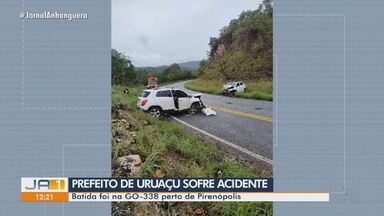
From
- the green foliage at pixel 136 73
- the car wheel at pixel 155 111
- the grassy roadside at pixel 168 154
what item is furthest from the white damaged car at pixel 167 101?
the green foliage at pixel 136 73

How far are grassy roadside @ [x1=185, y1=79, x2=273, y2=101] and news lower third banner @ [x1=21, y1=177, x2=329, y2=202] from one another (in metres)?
1.03

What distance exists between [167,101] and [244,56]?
4.26 feet

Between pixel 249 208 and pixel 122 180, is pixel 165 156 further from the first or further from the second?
pixel 249 208

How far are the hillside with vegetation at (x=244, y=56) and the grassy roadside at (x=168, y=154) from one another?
0.76m

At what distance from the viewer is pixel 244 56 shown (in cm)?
505

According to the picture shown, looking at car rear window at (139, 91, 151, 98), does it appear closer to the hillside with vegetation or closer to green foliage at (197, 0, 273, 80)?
the hillside with vegetation

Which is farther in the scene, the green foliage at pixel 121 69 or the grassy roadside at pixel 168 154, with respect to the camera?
the green foliage at pixel 121 69

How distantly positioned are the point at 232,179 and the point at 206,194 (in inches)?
11.8

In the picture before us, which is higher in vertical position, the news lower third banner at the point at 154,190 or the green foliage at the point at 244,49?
the green foliage at the point at 244,49

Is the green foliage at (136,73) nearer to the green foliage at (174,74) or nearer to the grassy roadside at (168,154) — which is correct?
the green foliage at (174,74)

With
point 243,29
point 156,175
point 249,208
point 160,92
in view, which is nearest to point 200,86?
point 160,92

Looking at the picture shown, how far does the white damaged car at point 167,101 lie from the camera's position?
4.64 metres

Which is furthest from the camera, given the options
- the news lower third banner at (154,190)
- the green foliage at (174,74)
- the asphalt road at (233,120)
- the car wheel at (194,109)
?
the car wheel at (194,109)
